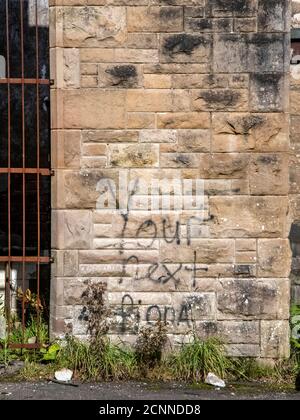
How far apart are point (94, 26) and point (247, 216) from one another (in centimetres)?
201

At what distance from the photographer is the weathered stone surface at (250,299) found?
5.79 metres

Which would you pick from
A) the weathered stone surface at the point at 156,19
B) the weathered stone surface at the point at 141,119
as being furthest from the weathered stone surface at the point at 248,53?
the weathered stone surface at the point at 141,119

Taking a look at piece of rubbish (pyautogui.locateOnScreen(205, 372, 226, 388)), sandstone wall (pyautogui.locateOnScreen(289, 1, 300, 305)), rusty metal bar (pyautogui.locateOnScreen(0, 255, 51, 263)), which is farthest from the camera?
sandstone wall (pyautogui.locateOnScreen(289, 1, 300, 305))

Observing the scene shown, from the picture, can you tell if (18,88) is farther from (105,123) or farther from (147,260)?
(147,260)

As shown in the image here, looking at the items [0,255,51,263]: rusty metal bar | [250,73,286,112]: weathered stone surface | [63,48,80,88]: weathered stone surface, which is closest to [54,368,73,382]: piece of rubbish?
[0,255,51,263]: rusty metal bar

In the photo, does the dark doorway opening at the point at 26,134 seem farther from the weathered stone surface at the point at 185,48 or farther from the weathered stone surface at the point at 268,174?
the weathered stone surface at the point at 268,174

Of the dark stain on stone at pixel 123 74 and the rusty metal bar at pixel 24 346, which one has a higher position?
the dark stain on stone at pixel 123 74

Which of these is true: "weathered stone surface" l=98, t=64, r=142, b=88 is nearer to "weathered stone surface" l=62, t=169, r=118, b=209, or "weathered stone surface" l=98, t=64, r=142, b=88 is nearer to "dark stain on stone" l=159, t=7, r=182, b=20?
"dark stain on stone" l=159, t=7, r=182, b=20

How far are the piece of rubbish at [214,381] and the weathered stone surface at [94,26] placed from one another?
279cm

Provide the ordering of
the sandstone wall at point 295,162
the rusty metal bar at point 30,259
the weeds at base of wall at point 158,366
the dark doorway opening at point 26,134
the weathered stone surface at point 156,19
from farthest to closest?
the dark doorway opening at point 26,134, the sandstone wall at point 295,162, the rusty metal bar at point 30,259, the weathered stone surface at point 156,19, the weeds at base of wall at point 158,366

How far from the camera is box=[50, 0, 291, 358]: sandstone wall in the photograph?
5.77m

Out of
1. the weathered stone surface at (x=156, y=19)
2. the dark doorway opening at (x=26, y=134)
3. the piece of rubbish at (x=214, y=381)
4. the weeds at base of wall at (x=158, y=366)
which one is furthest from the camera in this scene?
the dark doorway opening at (x=26, y=134)

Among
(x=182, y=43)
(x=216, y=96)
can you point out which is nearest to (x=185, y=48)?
(x=182, y=43)

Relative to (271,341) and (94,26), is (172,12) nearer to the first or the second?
(94,26)
